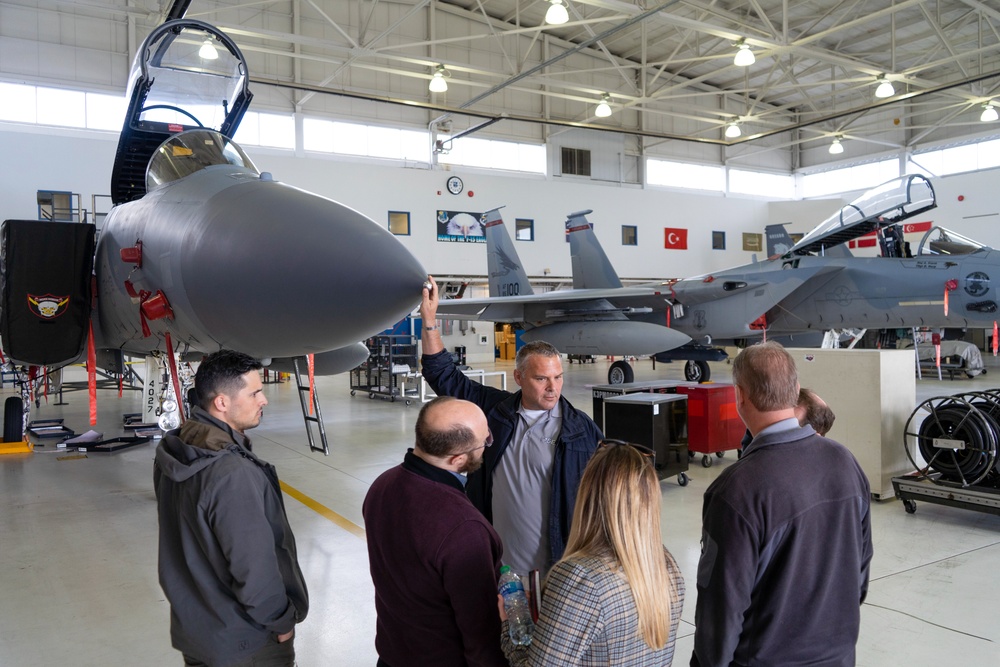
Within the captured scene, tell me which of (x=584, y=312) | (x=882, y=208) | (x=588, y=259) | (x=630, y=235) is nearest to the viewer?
(x=882, y=208)

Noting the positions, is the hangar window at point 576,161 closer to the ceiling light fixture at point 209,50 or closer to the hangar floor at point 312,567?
the hangar floor at point 312,567

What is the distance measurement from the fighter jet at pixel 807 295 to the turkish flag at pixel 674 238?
1075 centimetres

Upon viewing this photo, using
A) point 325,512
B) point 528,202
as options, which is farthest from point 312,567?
point 528,202

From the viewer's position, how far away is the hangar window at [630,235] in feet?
81.9

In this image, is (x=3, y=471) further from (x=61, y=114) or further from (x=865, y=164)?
(x=865, y=164)

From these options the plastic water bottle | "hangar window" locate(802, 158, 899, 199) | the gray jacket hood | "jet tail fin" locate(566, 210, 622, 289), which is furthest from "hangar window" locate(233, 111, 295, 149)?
"hangar window" locate(802, 158, 899, 199)

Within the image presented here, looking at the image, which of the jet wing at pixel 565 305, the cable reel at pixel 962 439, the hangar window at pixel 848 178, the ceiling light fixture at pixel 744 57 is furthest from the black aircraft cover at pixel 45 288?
the hangar window at pixel 848 178

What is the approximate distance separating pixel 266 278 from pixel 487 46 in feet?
73.4

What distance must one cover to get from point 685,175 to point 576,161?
539cm

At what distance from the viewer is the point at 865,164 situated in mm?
28375

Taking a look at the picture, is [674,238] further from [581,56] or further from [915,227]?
[915,227]

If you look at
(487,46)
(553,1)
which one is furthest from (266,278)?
(487,46)

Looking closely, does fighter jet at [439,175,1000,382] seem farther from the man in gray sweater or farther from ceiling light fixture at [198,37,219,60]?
the man in gray sweater

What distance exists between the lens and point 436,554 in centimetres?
162
